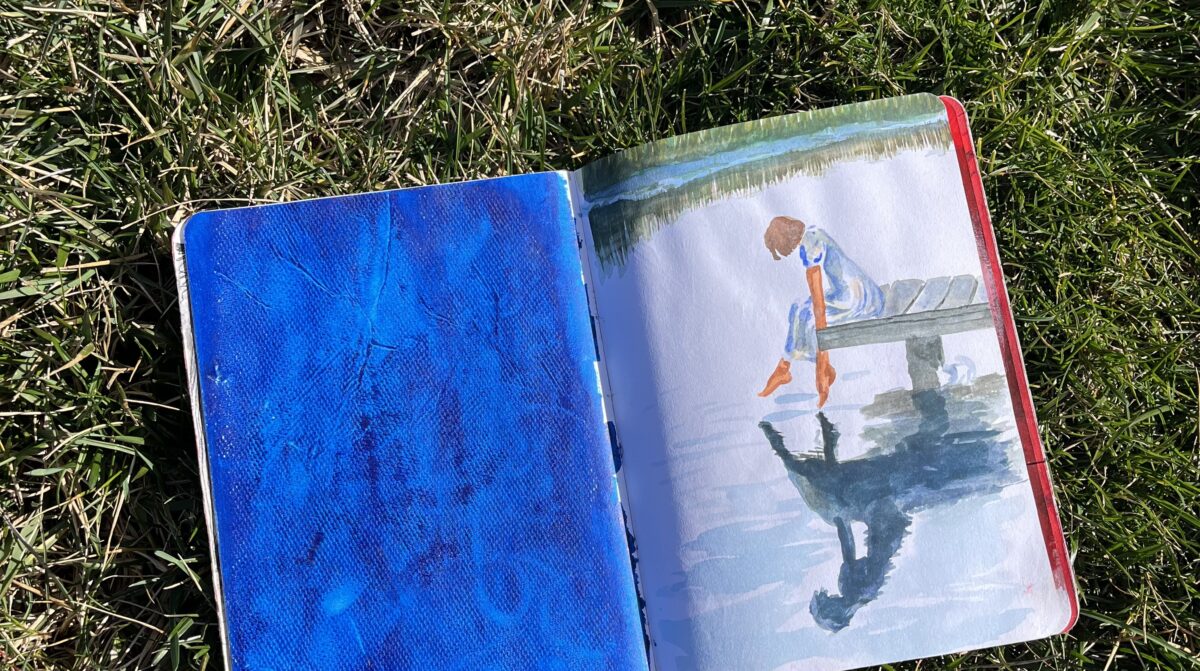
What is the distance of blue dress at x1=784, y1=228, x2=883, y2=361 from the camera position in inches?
43.6

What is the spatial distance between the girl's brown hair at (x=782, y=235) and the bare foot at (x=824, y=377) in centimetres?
13

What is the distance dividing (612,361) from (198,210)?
0.57 metres

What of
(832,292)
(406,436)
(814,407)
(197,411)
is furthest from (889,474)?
(197,411)

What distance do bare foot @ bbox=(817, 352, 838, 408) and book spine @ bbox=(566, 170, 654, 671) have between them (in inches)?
9.3

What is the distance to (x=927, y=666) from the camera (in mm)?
1236

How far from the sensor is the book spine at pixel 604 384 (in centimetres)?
110

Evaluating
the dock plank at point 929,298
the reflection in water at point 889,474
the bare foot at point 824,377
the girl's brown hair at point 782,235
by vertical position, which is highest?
the girl's brown hair at point 782,235

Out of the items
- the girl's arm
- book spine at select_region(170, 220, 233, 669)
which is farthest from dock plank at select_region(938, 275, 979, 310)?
book spine at select_region(170, 220, 233, 669)

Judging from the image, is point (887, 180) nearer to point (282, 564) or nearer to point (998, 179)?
point (998, 179)

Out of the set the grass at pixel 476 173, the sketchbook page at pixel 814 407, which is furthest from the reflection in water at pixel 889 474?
the grass at pixel 476 173

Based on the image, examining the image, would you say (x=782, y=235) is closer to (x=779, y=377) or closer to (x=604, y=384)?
(x=779, y=377)

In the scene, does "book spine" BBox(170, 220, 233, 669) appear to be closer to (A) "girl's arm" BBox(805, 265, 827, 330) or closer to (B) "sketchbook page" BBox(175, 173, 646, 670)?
(B) "sketchbook page" BBox(175, 173, 646, 670)

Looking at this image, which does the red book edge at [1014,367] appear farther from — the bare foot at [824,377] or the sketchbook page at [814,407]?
the bare foot at [824,377]

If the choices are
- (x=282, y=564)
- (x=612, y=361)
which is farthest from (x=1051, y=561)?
(x=282, y=564)
